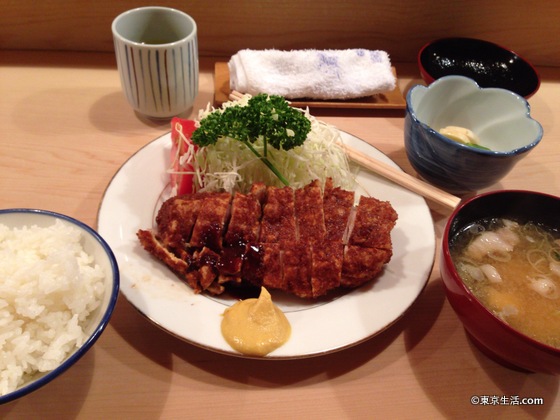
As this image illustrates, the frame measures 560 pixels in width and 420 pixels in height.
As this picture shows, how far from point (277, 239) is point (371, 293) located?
1.27 feet

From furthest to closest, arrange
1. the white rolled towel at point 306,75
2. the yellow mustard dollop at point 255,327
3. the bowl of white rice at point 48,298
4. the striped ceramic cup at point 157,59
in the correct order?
the white rolled towel at point 306,75
the striped ceramic cup at point 157,59
the yellow mustard dollop at point 255,327
the bowl of white rice at point 48,298

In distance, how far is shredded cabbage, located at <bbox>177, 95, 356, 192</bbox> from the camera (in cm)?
198

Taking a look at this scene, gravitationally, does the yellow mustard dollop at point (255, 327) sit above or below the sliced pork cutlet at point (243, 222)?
below

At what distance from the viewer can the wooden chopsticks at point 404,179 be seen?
1.98 m

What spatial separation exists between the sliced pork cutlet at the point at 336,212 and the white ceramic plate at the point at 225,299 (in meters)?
0.22

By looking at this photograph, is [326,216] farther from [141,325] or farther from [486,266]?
[141,325]

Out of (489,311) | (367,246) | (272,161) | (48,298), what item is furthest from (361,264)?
(48,298)

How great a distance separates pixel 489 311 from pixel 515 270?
0.32m

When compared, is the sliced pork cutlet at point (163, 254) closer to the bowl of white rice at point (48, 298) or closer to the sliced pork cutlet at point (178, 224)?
the sliced pork cutlet at point (178, 224)

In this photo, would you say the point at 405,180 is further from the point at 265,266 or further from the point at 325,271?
the point at 265,266

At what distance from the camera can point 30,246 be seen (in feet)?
4.47

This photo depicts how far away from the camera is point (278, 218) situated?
169cm

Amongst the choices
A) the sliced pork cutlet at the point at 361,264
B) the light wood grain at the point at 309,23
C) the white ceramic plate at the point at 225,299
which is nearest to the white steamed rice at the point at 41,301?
the white ceramic plate at the point at 225,299

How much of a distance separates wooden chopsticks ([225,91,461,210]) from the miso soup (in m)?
0.35
